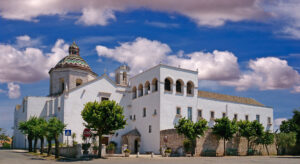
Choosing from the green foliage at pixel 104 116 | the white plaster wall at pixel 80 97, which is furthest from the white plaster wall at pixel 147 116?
the green foliage at pixel 104 116

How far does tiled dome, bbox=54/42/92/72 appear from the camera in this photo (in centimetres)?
5953

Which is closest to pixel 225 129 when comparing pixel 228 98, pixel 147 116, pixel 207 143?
pixel 207 143

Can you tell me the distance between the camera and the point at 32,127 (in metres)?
46.5

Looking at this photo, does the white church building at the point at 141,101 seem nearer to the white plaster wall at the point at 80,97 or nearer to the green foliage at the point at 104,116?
the white plaster wall at the point at 80,97

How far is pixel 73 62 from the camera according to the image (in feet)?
197

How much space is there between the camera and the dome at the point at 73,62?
195 ft

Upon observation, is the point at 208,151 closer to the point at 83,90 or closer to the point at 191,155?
the point at 191,155

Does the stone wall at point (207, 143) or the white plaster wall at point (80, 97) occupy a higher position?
the white plaster wall at point (80, 97)

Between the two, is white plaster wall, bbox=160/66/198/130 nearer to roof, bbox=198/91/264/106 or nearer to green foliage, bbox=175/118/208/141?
roof, bbox=198/91/264/106

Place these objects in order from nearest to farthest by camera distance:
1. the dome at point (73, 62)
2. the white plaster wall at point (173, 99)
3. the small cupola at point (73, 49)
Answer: the white plaster wall at point (173, 99) → the dome at point (73, 62) → the small cupola at point (73, 49)

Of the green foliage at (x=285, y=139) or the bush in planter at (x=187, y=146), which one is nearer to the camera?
the bush in planter at (x=187, y=146)

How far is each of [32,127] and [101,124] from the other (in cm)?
1642

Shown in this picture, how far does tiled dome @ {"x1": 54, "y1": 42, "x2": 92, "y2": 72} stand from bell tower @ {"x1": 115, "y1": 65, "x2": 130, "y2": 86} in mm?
5858

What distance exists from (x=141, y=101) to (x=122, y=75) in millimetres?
10629
